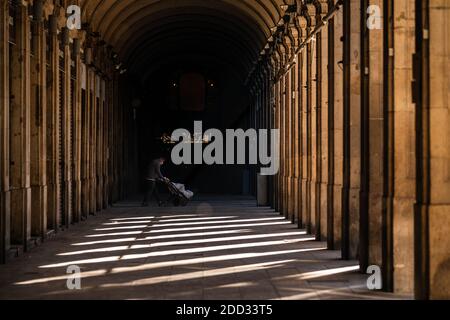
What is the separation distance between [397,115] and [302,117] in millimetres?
11920

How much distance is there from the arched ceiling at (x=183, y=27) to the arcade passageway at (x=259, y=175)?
16cm

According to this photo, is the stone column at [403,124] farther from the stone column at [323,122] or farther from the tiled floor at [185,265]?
the stone column at [323,122]

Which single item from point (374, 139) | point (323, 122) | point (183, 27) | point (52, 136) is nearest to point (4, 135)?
point (374, 139)

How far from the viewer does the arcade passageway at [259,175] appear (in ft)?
37.9

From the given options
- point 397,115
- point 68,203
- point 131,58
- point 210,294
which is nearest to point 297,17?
point 68,203

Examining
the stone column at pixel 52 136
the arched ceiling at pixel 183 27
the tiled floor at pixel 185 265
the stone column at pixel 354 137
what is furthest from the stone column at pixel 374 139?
the arched ceiling at pixel 183 27

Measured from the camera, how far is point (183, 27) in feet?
138

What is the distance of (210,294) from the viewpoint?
11.6 meters

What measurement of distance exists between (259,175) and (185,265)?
810 inches

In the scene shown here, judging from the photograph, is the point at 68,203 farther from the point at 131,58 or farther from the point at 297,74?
the point at 131,58

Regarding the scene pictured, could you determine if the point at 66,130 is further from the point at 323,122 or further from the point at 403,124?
the point at 403,124

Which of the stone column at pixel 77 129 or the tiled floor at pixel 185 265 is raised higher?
the stone column at pixel 77 129

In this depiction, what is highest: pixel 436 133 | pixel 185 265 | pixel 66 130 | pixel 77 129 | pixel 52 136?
pixel 77 129

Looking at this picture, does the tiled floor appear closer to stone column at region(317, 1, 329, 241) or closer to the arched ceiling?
stone column at region(317, 1, 329, 241)
